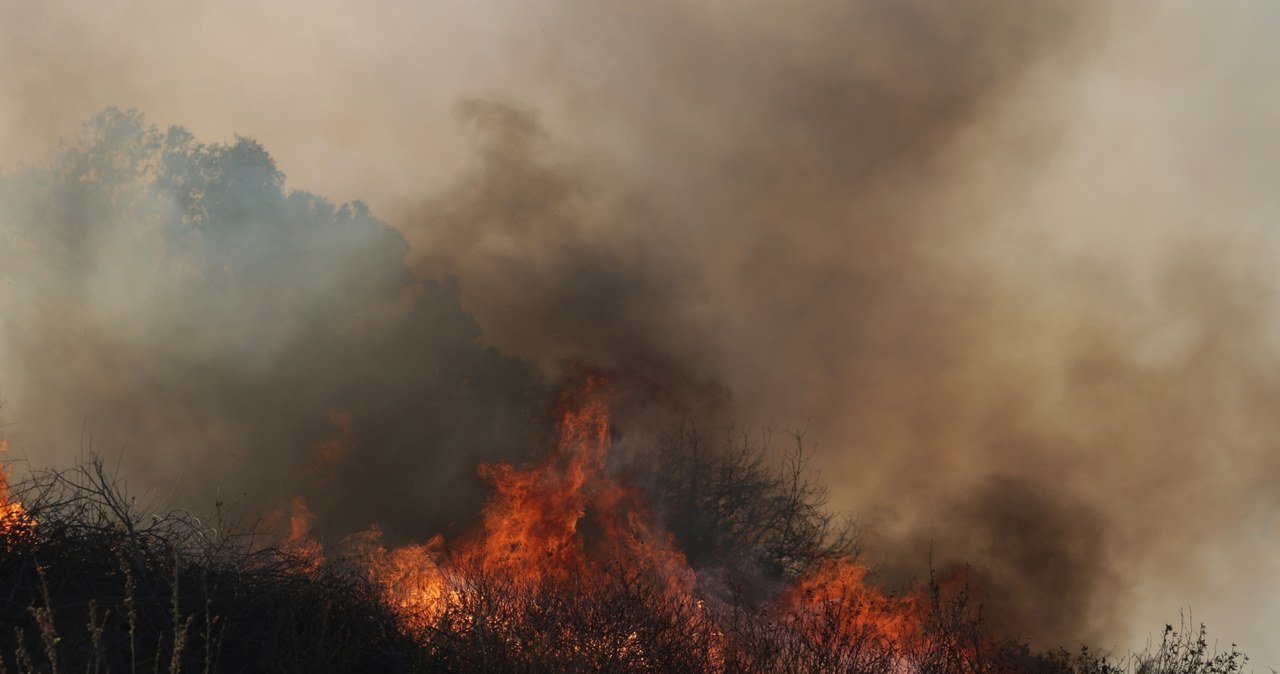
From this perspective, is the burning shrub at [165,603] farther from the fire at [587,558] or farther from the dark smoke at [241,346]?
the dark smoke at [241,346]

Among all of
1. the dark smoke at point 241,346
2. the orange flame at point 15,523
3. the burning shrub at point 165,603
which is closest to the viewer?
the burning shrub at point 165,603

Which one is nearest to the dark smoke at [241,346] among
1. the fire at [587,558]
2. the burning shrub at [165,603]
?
the fire at [587,558]

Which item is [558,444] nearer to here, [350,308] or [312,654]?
[350,308]

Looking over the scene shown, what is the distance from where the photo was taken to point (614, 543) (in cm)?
2172

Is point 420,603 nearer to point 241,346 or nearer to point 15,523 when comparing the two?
point 15,523

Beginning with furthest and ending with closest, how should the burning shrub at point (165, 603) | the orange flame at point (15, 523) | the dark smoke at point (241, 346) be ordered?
the dark smoke at point (241, 346) → the orange flame at point (15, 523) → the burning shrub at point (165, 603)

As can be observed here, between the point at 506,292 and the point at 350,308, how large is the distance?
12.0 ft

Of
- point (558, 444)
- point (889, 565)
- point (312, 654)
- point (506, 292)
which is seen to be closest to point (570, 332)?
point (506, 292)

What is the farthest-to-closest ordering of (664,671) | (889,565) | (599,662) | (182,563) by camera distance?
(889,565), (664,671), (599,662), (182,563)

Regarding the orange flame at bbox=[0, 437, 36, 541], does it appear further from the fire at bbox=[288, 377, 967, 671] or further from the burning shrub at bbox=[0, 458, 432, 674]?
the fire at bbox=[288, 377, 967, 671]

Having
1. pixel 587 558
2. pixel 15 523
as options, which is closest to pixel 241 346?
pixel 587 558

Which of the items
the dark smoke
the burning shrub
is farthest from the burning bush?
the dark smoke

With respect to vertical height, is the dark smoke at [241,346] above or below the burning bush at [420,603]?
above

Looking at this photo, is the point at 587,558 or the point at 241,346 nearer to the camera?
the point at 587,558
